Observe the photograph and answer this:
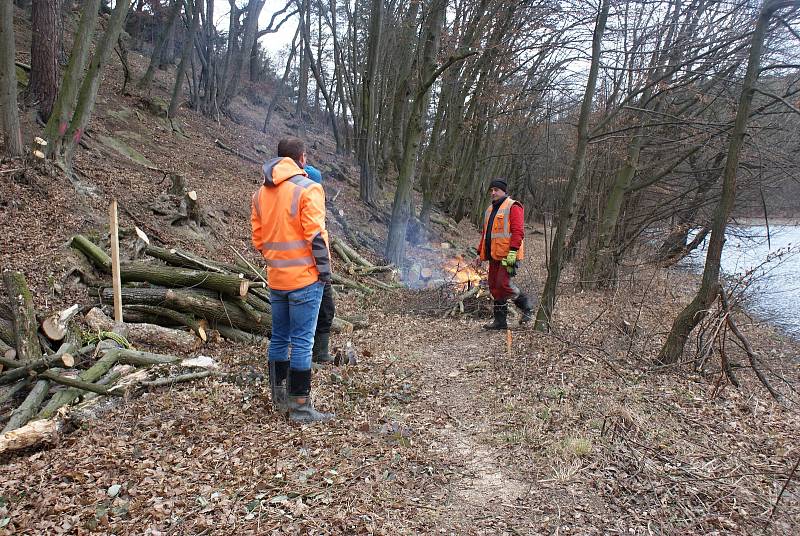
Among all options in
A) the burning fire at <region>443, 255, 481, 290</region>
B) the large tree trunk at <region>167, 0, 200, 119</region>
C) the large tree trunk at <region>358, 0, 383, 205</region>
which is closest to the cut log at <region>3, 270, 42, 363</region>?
the burning fire at <region>443, 255, 481, 290</region>

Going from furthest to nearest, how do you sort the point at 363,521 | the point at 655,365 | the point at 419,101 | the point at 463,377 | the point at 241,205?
the point at 241,205, the point at 419,101, the point at 655,365, the point at 463,377, the point at 363,521

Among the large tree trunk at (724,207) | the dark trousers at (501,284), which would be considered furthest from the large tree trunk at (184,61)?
the large tree trunk at (724,207)

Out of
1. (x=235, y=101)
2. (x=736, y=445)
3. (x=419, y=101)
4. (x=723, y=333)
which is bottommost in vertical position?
(x=736, y=445)

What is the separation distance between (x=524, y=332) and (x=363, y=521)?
4.66 metres

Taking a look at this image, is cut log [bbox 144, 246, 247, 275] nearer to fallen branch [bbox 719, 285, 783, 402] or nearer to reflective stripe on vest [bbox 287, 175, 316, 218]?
reflective stripe on vest [bbox 287, 175, 316, 218]

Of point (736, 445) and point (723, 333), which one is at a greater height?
point (723, 333)

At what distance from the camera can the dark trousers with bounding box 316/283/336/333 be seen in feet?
17.6

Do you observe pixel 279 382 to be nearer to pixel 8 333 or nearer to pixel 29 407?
pixel 29 407

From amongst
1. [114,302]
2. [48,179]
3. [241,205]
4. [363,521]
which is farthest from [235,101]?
[363,521]

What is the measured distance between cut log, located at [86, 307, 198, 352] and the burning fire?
5.30 m

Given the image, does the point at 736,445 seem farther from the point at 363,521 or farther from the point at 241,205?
the point at 241,205

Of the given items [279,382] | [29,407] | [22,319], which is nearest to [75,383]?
[29,407]

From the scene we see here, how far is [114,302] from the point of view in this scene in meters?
5.88

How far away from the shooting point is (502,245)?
749 cm
